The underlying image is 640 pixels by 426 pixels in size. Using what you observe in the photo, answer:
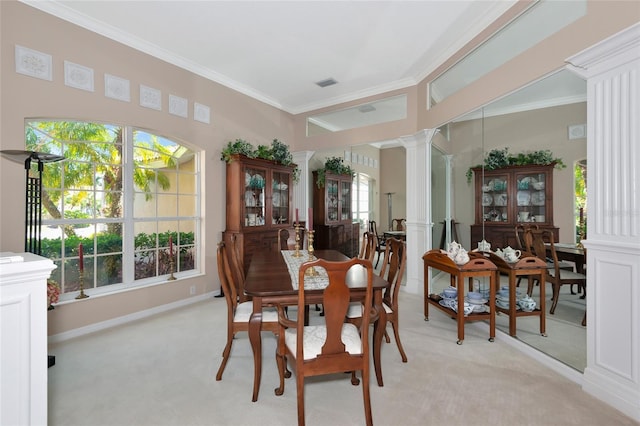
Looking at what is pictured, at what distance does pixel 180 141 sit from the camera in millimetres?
4184

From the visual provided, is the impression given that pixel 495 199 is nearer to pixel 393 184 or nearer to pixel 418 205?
pixel 418 205

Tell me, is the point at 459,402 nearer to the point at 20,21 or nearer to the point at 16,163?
the point at 16,163

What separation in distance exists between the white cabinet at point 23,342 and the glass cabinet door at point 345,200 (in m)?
6.00

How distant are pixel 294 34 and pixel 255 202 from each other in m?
2.43

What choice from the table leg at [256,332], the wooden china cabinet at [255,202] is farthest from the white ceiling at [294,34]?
the table leg at [256,332]

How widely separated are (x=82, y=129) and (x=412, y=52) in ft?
13.1

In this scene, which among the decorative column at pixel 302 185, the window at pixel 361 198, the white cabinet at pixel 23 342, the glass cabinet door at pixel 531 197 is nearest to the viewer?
the white cabinet at pixel 23 342

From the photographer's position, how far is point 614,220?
1969 millimetres

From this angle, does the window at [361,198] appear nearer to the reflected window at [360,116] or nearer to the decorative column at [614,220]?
the reflected window at [360,116]

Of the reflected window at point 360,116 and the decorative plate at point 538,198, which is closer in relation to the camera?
the decorative plate at point 538,198

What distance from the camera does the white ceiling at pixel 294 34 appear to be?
3006mm

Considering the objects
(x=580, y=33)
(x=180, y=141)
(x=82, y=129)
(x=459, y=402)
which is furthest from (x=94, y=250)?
(x=580, y=33)

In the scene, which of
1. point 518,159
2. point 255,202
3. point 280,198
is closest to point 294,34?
point 255,202

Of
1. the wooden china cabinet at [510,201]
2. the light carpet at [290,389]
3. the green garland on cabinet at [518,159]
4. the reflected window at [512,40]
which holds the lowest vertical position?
the light carpet at [290,389]
